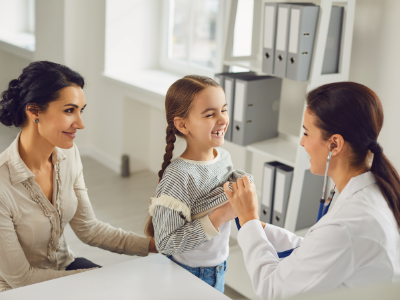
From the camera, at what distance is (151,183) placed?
12.8 ft

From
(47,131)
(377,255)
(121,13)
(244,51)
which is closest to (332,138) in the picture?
(377,255)

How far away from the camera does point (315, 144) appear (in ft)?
3.79

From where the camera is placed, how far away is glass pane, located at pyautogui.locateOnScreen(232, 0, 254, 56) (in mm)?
3330

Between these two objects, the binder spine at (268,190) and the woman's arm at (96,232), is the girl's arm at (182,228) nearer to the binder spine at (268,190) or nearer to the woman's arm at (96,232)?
the woman's arm at (96,232)

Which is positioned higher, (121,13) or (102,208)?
(121,13)

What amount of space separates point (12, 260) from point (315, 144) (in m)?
0.95

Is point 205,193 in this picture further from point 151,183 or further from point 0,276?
point 151,183

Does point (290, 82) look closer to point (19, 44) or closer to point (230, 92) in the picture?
point (230, 92)

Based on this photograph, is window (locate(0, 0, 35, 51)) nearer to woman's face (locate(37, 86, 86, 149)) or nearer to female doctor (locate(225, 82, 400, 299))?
woman's face (locate(37, 86, 86, 149))

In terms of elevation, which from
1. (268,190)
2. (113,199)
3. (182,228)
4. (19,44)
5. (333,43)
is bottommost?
(113,199)

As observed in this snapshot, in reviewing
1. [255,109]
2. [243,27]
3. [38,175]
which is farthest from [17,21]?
[38,175]

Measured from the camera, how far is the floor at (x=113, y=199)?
2.75 meters

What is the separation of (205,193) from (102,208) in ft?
7.04

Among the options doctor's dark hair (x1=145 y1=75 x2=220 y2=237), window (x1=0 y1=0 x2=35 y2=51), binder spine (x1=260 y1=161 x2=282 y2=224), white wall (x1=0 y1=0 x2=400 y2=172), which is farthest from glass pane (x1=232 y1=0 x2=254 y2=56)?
window (x1=0 y1=0 x2=35 y2=51)
